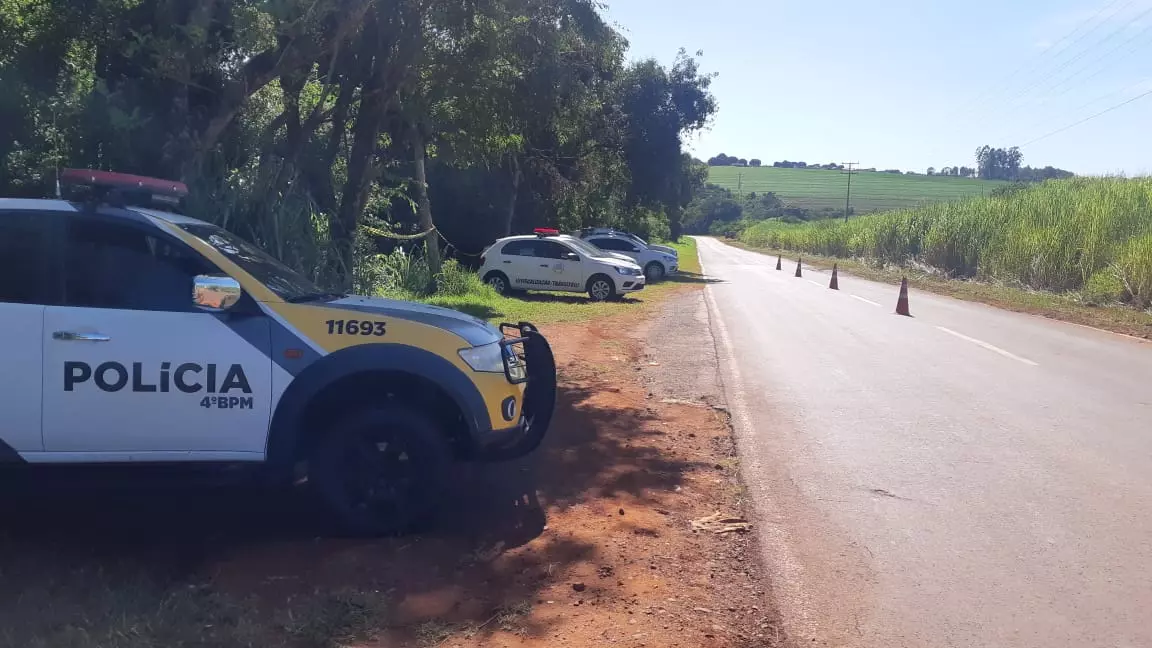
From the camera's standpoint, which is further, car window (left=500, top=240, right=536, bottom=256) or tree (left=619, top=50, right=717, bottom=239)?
tree (left=619, top=50, right=717, bottom=239)

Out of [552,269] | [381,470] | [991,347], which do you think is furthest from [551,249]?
[381,470]

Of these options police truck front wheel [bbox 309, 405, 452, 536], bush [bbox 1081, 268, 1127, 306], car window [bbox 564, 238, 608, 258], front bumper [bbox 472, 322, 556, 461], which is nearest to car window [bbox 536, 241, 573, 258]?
car window [bbox 564, 238, 608, 258]

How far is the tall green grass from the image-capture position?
24578 mm

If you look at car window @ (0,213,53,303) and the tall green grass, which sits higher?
the tall green grass

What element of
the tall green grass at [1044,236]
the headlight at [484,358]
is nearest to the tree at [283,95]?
the headlight at [484,358]

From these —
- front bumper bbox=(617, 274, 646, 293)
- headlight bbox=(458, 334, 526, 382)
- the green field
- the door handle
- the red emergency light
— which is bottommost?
front bumper bbox=(617, 274, 646, 293)

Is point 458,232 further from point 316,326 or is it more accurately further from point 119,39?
point 316,326

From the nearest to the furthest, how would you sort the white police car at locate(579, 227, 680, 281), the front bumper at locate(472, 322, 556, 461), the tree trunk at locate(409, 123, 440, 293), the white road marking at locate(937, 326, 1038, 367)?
the front bumper at locate(472, 322, 556, 461), the white road marking at locate(937, 326, 1038, 367), the tree trunk at locate(409, 123, 440, 293), the white police car at locate(579, 227, 680, 281)

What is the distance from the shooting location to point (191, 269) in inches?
206

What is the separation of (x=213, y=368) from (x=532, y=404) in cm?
202

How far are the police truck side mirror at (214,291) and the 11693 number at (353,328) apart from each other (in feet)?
1.80

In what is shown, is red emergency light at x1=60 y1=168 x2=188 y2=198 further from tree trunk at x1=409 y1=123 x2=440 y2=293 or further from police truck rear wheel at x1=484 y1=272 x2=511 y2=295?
police truck rear wheel at x1=484 y1=272 x2=511 y2=295

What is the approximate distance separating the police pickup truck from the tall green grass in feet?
70.9

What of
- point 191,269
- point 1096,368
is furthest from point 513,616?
Answer: point 1096,368
